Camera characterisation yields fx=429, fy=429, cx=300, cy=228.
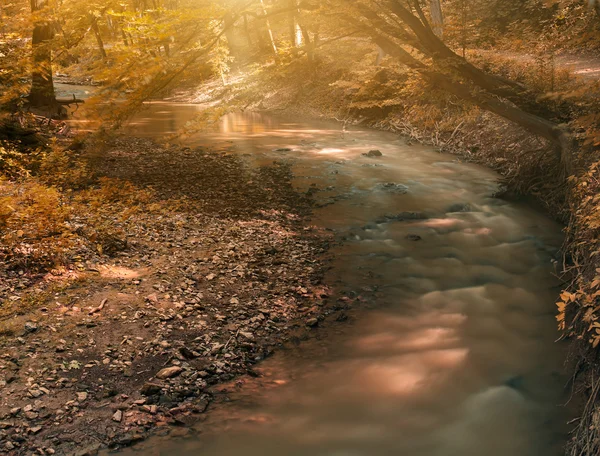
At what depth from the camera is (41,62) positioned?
43.1 feet

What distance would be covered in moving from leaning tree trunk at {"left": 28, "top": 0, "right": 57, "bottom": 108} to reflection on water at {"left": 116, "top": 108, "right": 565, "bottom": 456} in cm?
1055

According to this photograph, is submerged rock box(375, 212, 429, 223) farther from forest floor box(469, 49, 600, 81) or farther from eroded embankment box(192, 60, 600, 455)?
forest floor box(469, 49, 600, 81)

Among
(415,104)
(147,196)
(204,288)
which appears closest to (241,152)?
(147,196)

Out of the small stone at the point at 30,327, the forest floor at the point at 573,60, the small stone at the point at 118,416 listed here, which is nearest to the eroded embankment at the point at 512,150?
the forest floor at the point at 573,60

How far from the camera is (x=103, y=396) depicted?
4.67 meters

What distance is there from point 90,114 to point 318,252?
4933 mm

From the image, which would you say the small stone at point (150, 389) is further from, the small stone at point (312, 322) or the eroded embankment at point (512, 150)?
the eroded embankment at point (512, 150)

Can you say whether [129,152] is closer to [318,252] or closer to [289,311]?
[318,252]

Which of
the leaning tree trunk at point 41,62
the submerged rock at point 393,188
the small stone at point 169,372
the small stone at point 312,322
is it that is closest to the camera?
the small stone at point 169,372

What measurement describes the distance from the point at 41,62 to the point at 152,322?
11.3 metres


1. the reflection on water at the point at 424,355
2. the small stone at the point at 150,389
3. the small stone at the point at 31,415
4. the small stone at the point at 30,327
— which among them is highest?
the small stone at the point at 30,327

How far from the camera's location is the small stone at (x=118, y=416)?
14.4 feet

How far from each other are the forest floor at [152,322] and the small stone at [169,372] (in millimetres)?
13

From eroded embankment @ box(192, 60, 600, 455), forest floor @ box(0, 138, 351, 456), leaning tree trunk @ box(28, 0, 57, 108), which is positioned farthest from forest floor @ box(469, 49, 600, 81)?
leaning tree trunk @ box(28, 0, 57, 108)
